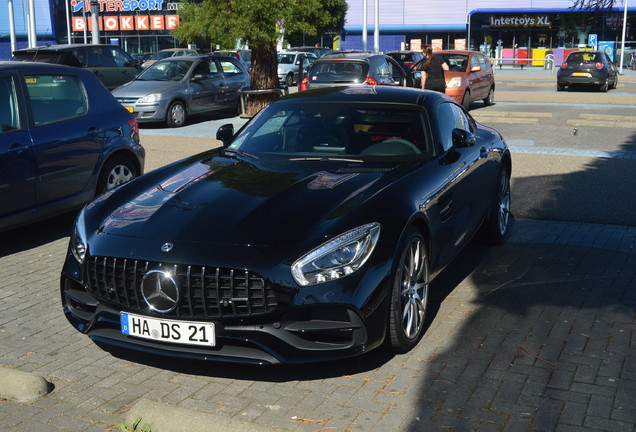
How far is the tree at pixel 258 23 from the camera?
17.2m

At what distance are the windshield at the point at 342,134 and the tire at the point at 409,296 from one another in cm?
95

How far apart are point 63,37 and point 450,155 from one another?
215 ft

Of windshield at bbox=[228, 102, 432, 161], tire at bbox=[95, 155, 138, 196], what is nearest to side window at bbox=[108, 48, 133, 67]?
tire at bbox=[95, 155, 138, 196]

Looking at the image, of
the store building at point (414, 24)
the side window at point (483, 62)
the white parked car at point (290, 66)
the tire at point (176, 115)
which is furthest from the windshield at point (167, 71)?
the store building at point (414, 24)

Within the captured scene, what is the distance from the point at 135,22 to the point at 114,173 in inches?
2247

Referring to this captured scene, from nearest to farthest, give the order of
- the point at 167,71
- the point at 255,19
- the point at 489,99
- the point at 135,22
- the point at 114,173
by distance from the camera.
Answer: the point at 114,173, the point at 255,19, the point at 167,71, the point at 489,99, the point at 135,22

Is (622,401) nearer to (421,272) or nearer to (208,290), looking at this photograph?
(421,272)

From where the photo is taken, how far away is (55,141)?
24.8 ft

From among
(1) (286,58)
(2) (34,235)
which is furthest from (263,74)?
(1) (286,58)

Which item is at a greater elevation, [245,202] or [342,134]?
[342,134]

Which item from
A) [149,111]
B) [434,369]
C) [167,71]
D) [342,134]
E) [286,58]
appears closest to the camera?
[434,369]

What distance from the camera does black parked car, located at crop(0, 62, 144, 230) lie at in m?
7.18

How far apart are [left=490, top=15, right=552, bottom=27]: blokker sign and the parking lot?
52.4 m

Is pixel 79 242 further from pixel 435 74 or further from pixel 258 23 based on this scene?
pixel 435 74
